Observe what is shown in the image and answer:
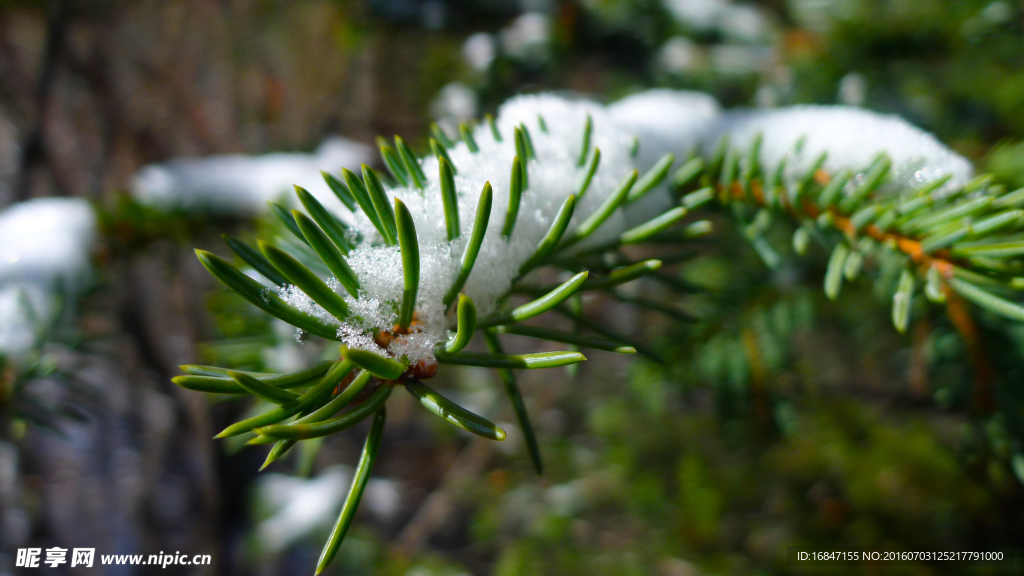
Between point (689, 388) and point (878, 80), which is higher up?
point (878, 80)

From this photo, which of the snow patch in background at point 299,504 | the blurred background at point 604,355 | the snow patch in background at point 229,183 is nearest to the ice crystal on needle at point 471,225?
the blurred background at point 604,355

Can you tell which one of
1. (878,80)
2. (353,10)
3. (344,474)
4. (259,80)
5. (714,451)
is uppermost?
(259,80)

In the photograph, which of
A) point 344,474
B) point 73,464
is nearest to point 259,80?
point 73,464

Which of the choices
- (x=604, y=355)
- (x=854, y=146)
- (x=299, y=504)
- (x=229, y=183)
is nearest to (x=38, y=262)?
(x=229, y=183)

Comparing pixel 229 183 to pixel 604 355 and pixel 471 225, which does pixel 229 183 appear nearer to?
pixel 471 225

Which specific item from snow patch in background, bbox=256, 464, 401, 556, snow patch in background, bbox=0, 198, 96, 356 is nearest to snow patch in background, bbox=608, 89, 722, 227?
snow patch in background, bbox=0, 198, 96, 356

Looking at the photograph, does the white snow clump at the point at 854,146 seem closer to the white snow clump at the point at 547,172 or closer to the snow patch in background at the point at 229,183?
the white snow clump at the point at 547,172

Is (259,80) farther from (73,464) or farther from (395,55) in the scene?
(73,464)
